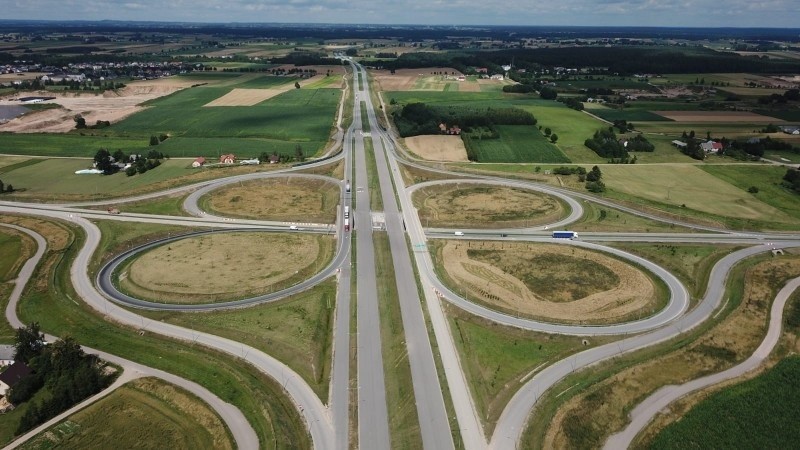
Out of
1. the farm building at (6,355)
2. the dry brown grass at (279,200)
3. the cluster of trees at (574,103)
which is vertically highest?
the cluster of trees at (574,103)

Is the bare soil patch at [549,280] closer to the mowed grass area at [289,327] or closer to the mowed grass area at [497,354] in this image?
the mowed grass area at [497,354]

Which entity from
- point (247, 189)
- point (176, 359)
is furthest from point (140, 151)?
point (176, 359)

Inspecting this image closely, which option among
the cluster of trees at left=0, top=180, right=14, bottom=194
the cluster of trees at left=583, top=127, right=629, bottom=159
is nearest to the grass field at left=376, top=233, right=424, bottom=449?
the cluster of trees at left=0, top=180, right=14, bottom=194

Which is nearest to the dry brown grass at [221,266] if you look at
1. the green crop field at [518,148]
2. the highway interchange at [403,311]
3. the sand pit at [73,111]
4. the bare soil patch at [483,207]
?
the highway interchange at [403,311]

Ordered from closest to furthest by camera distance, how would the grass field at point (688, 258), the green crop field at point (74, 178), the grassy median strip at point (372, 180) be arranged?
1. the grass field at point (688, 258)
2. the grassy median strip at point (372, 180)
3. the green crop field at point (74, 178)

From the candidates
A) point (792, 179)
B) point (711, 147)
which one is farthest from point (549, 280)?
point (711, 147)

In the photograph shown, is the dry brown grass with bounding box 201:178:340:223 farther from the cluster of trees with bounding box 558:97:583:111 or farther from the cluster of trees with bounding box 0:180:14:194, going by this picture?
the cluster of trees with bounding box 558:97:583:111

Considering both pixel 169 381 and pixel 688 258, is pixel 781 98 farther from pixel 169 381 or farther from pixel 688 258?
pixel 169 381
